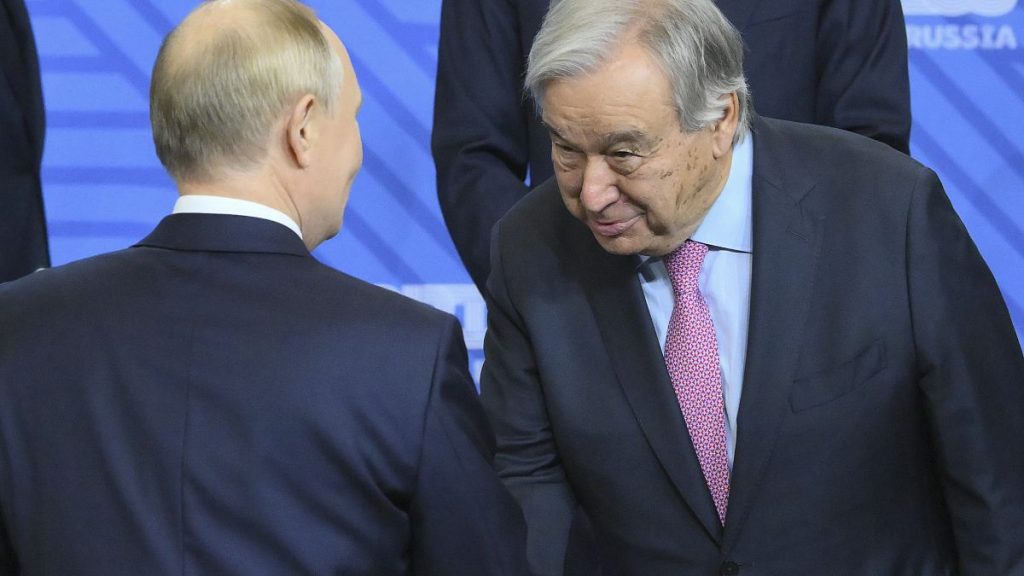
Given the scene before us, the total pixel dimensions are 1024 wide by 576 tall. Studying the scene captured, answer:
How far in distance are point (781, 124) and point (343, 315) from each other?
0.81 m

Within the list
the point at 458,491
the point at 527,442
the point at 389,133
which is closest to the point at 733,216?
the point at 527,442

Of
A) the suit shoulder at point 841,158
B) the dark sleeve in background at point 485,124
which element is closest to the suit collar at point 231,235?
the suit shoulder at point 841,158

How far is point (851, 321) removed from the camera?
182 cm

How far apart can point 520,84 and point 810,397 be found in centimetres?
99

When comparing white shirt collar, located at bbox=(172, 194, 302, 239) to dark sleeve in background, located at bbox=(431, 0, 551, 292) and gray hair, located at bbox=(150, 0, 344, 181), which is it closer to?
gray hair, located at bbox=(150, 0, 344, 181)

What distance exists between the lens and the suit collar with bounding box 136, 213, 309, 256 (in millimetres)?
1427

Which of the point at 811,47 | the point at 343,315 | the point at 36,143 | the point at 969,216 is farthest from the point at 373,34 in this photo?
the point at 343,315

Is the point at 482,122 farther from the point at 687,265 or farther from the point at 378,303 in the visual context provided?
the point at 378,303

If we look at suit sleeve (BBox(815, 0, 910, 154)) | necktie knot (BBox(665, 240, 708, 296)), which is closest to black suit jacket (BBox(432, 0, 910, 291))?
suit sleeve (BBox(815, 0, 910, 154))

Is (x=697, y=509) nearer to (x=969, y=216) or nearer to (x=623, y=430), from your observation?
(x=623, y=430)

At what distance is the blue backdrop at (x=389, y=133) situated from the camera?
3459 millimetres

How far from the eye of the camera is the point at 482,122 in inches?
102

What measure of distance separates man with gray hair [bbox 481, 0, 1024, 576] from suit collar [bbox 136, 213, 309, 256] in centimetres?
43

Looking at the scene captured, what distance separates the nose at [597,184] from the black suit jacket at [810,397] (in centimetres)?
18
